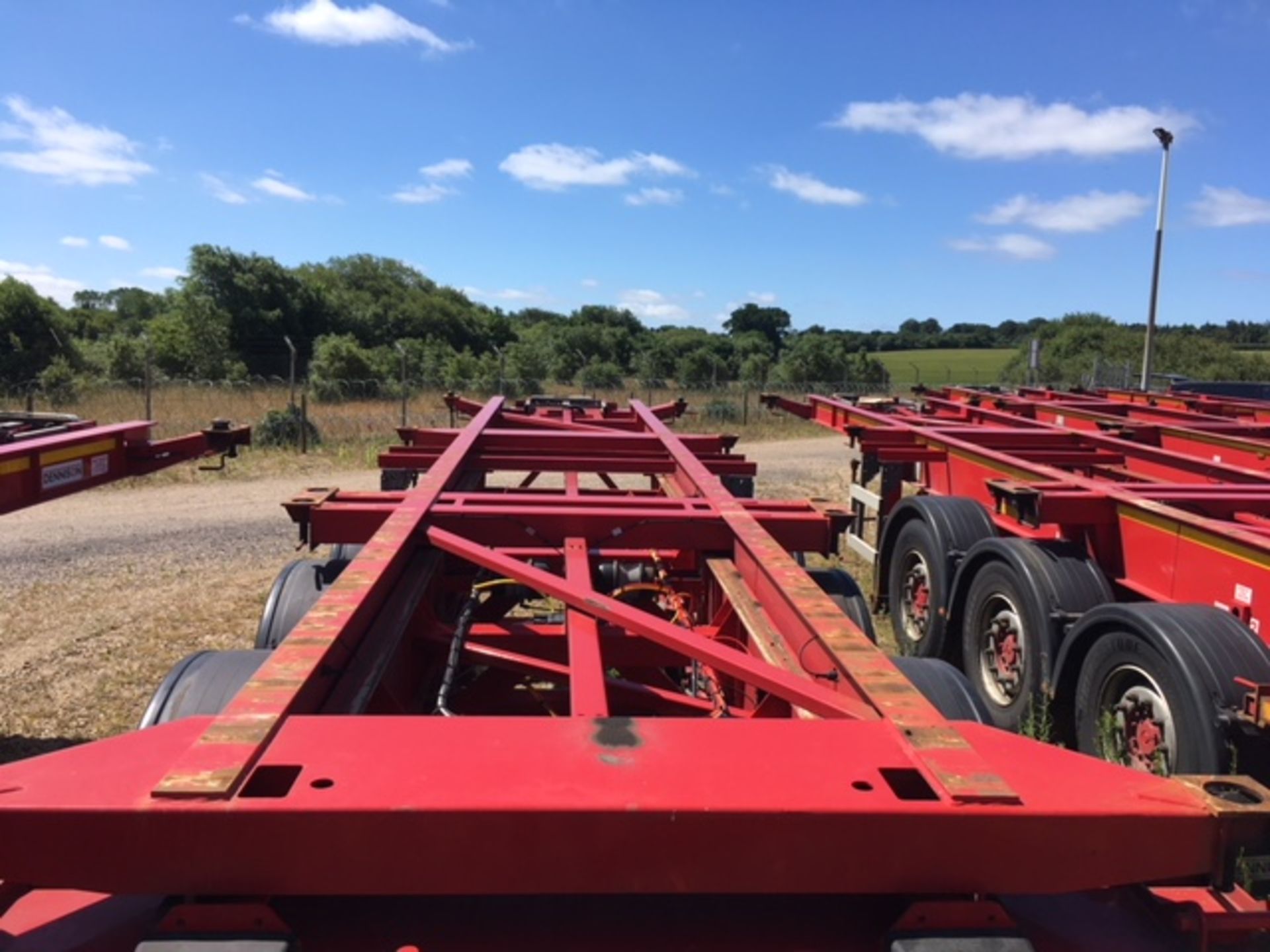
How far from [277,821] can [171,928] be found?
0.71 ft

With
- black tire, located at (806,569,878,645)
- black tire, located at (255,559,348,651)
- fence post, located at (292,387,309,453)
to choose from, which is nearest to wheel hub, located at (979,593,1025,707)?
black tire, located at (806,569,878,645)

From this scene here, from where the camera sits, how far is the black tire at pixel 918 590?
5832 millimetres

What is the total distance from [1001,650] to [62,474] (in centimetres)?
479

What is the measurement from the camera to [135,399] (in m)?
20.5

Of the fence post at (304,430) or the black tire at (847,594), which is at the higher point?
the black tire at (847,594)

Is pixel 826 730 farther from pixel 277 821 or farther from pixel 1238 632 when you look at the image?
pixel 1238 632

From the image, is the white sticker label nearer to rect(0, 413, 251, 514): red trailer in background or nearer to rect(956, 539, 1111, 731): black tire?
rect(0, 413, 251, 514): red trailer in background

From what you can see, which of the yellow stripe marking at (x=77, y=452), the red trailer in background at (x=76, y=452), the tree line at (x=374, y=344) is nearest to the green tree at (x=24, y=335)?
the tree line at (x=374, y=344)

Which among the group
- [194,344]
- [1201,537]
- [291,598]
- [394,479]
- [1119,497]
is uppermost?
[194,344]

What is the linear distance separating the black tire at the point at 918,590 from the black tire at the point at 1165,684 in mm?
1662

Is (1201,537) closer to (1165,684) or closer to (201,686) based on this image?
(1165,684)

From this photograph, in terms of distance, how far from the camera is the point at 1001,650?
16.7 ft

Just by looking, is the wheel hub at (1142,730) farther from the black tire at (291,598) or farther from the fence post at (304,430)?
the fence post at (304,430)

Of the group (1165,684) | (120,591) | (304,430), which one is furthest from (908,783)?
(304,430)
